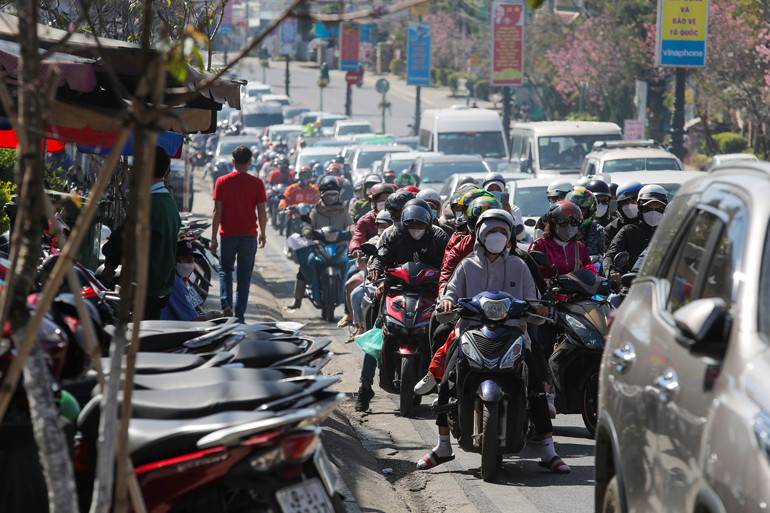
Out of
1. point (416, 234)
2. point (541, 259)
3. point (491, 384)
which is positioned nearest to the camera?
point (491, 384)

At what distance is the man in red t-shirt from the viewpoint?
10406mm

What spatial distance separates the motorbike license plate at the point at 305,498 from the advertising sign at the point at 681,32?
24.2m

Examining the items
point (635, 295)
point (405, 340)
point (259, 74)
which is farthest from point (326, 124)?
point (259, 74)

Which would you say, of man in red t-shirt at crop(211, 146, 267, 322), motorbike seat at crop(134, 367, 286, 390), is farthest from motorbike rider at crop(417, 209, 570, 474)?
man in red t-shirt at crop(211, 146, 267, 322)

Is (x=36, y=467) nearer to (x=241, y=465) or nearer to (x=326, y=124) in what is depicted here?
(x=241, y=465)

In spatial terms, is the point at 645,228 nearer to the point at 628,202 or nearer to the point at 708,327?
the point at 628,202

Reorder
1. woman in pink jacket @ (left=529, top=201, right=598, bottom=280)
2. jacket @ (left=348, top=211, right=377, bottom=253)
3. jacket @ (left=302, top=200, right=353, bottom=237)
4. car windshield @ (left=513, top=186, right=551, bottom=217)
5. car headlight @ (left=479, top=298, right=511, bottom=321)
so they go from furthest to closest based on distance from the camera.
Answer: car windshield @ (left=513, top=186, right=551, bottom=217) < jacket @ (left=302, top=200, right=353, bottom=237) < jacket @ (left=348, top=211, right=377, bottom=253) < woman in pink jacket @ (left=529, top=201, right=598, bottom=280) < car headlight @ (left=479, top=298, right=511, bottom=321)

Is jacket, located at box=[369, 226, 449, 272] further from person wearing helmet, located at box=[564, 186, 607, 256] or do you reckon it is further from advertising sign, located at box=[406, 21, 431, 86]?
advertising sign, located at box=[406, 21, 431, 86]

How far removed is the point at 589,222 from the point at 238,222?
3801 mm

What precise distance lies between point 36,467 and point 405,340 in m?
4.89

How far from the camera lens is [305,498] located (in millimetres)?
3223

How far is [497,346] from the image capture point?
6.13 meters

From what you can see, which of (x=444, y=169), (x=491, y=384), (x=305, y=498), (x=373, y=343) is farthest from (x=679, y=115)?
(x=305, y=498)

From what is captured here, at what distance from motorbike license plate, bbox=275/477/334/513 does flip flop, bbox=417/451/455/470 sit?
3294mm
